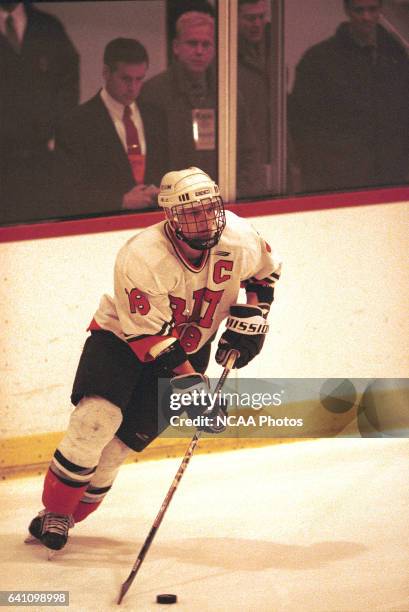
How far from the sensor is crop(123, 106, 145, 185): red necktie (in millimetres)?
3980

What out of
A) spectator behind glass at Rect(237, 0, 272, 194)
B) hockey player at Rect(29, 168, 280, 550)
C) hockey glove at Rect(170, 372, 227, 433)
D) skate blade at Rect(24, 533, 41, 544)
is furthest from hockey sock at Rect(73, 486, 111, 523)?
spectator behind glass at Rect(237, 0, 272, 194)

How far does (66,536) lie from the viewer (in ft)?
10.7

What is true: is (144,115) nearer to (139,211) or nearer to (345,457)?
(139,211)

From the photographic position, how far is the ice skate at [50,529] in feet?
10.6

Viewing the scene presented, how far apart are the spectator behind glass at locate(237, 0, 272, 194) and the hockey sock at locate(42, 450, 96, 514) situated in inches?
53.9

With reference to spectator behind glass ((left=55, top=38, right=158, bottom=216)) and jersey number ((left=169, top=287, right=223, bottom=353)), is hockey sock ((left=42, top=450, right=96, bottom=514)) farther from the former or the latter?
spectator behind glass ((left=55, top=38, right=158, bottom=216))

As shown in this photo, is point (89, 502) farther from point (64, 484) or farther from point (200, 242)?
point (200, 242)

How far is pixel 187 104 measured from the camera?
405cm

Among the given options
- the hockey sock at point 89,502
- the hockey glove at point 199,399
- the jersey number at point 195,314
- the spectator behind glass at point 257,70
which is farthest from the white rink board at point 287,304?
the hockey glove at point 199,399

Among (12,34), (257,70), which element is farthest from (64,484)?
(257,70)

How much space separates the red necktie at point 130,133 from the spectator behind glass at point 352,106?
0.56 meters

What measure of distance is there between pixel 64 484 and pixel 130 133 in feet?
4.22

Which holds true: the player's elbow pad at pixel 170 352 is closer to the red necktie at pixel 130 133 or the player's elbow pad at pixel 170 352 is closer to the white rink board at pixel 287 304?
the white rink board at pixel 287 304

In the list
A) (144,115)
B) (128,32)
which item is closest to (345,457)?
(144,115)
